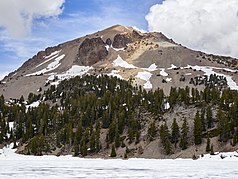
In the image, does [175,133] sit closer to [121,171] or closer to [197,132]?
[197,132]

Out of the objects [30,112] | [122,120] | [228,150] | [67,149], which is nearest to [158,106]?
[122,120]

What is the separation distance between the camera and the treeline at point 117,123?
10319cm

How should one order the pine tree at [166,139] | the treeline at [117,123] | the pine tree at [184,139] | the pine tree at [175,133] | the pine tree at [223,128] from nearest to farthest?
the pine tree at [223,128]
the pine tree at [166,139]
the pine tree at [184,139]
the treeline at [117,123]
the pine tree at [175,133]

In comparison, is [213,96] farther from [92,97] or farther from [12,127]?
[12,127]

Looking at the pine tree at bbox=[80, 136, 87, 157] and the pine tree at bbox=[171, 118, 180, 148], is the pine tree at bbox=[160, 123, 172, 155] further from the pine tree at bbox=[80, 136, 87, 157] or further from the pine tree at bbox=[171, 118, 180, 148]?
the pine tree at bbox=[80, 136, 87, 157]

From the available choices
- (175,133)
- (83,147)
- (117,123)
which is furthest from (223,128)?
(83,147)

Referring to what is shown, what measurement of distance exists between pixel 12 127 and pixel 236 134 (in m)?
94.6

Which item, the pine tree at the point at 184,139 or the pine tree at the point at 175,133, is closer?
the pine tree at the point at 184,139

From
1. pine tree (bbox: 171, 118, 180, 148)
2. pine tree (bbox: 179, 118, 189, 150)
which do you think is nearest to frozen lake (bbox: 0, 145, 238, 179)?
pine tree (bbox: 179, 118, 189, 150)

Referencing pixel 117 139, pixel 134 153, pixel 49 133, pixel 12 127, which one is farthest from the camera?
pixel 12 127

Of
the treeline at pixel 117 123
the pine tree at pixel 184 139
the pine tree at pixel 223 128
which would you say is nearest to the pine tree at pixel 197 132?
the treeline at pixel 117 123

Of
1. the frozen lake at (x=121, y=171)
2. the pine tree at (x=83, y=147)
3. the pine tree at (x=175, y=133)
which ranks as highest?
the pine tree at (x=175, y=133)

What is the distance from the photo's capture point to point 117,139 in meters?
114

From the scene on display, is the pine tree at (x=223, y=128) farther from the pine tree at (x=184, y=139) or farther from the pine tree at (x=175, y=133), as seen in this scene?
the pine tree at (x=175, y=133)
